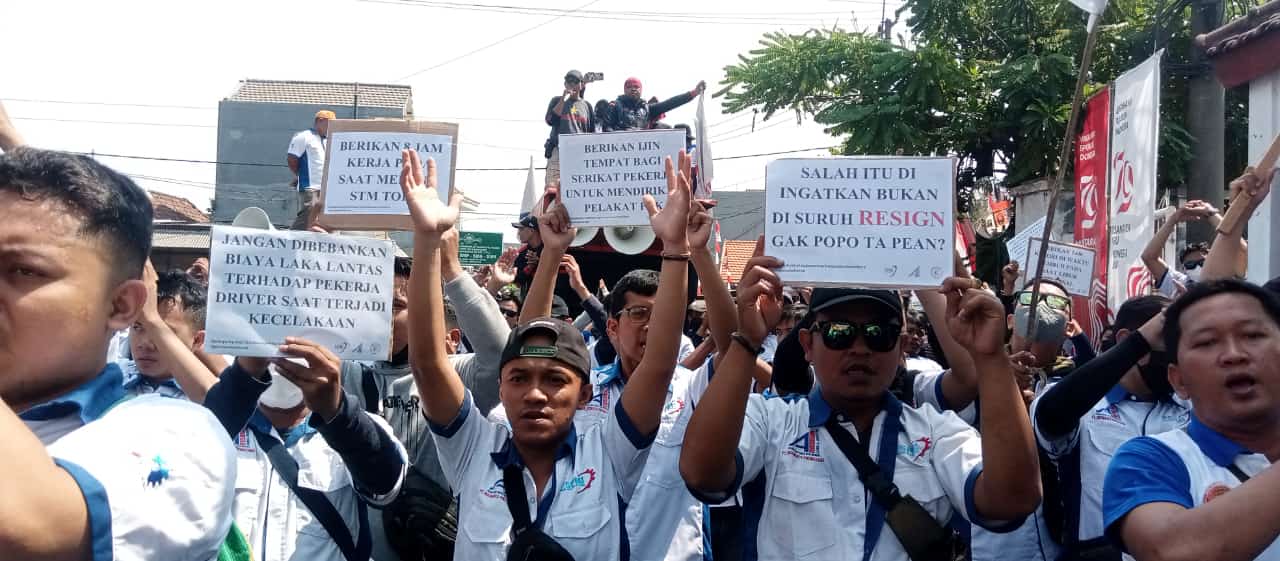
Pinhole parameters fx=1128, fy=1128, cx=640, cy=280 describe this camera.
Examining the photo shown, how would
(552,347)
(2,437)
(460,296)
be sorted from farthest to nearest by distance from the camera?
1. (460,296)
2. (552,347)
3. (2,437)

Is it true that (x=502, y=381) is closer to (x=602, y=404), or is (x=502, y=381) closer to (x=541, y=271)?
(x=541, y=271)

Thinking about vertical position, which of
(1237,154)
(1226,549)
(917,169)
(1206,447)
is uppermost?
(1237,154)

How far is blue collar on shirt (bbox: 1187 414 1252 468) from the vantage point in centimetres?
266

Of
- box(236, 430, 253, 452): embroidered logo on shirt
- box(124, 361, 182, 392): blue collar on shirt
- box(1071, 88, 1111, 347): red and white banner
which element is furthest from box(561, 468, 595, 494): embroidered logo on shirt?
box(1071, 88, 1111, 347): red and white banner

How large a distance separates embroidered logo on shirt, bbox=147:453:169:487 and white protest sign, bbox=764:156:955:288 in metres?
1.93

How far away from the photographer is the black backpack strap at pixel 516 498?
124 inches

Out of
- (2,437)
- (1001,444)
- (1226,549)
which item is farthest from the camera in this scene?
(1001,444)

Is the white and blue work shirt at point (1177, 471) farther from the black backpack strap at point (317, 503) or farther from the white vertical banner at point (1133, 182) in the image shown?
the white vertical banner at point (1133, 182)

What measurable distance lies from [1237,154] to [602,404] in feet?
55.0

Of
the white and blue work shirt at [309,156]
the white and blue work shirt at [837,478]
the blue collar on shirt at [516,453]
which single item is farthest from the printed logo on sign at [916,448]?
the white and blue work shirt at [309,156]

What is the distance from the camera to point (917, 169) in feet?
11.1

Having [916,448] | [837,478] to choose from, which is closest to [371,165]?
[837,478]

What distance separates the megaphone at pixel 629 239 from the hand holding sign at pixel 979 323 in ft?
18.4

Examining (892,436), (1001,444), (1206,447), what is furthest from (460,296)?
(1206,447)
